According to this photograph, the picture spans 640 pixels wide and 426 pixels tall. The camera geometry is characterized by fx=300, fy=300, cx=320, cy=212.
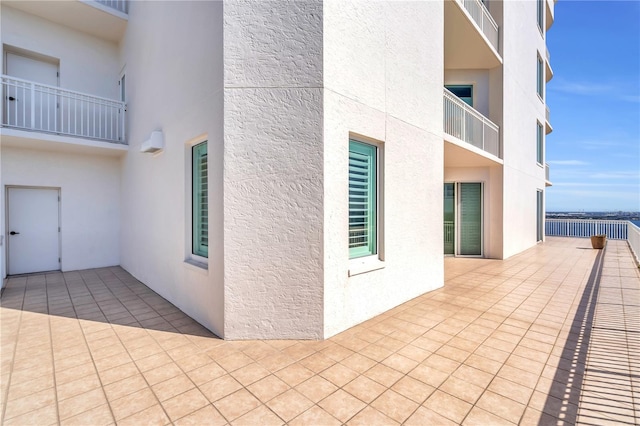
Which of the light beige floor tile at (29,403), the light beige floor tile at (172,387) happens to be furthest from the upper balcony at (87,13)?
the light beige floor tile at (172,387)

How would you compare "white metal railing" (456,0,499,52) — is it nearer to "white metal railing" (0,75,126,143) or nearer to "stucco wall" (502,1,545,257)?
"stucco wall" (502,1,545,257)

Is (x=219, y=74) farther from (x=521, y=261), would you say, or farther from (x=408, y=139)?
(x=521, y=261)

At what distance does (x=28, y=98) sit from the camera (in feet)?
26.6

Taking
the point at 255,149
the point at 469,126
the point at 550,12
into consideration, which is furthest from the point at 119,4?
the point at 550,12

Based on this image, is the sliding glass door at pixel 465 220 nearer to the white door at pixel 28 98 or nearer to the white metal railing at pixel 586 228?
the white metal railing at pixel 586 228

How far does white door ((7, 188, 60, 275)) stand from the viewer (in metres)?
8.09

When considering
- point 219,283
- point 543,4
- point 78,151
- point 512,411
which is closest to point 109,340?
point 219,283

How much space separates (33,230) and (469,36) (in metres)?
13.2

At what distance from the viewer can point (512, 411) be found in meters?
2.58

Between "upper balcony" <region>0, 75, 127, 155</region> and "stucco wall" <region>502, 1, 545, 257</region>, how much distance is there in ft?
40.3

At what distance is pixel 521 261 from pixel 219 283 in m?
9.71

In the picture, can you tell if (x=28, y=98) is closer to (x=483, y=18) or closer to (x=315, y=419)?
(x=315, y=419)

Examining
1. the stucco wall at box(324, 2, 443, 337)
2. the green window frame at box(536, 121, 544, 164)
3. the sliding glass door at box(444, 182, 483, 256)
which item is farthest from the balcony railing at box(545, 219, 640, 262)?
the stucco wall at box(324, 2, 443, 337)

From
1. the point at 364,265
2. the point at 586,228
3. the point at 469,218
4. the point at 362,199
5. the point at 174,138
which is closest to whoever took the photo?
the point at 364,265
